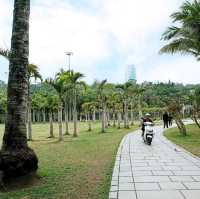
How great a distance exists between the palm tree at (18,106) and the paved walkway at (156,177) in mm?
2064

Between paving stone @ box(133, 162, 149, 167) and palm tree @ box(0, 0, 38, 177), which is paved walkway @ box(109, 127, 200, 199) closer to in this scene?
paving stone @ box(133, 162, 149, 167)

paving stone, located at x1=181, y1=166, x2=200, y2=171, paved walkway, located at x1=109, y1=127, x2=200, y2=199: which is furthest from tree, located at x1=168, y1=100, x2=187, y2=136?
paving stone, located at x1=181, y1=166, x2=200, y2=171

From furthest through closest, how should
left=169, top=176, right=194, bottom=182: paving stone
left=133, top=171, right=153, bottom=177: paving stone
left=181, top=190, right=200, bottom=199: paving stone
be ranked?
left=133, top=171, right=153, bottom=177: paving stone < left=169, top=176, right=194, bottom=182: paving stone < left=181, top=190, right=200, bottom=199: paving stone

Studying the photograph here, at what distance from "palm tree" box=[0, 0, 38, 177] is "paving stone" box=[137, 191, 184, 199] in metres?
2.58

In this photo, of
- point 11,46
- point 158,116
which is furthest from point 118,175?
point 158,116

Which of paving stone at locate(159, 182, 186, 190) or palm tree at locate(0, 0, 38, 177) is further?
palm tree at locate(0, 0, 38, 177)

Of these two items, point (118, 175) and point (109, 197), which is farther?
point (118, 175)

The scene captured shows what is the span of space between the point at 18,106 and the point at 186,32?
569 inches

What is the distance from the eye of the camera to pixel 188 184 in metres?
7.76

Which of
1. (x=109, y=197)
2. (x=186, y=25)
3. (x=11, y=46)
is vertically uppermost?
(x=186, y=25)

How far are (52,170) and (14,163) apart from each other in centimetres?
253

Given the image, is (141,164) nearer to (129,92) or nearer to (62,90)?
(62,90)

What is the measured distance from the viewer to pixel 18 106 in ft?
25.8

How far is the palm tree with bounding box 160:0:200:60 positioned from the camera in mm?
18453
